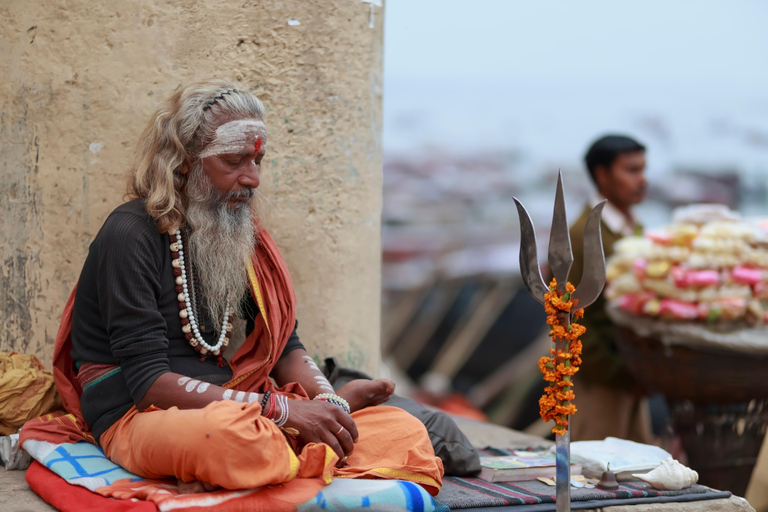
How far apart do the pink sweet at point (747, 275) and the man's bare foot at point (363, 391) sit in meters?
2.13

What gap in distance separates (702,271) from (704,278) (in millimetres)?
107

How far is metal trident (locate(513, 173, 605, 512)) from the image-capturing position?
2.35 m

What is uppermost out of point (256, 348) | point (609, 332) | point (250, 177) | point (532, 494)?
point (250, 177)

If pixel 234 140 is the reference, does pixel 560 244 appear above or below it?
below

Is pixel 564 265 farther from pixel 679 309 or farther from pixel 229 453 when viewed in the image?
pixel 679 309

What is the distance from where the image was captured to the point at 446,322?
7.12 metres

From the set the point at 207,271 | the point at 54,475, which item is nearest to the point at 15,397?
the point at 54,475

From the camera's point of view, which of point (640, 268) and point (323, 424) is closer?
point (323, 424)

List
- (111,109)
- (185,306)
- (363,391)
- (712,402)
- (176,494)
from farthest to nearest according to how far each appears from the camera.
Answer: (712,402) → (111,109) → (363,391) → (185,306) → (176,494)

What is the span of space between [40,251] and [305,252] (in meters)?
1.13

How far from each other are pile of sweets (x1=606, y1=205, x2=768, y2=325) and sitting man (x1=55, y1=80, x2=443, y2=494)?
194 cm

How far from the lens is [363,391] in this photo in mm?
3014

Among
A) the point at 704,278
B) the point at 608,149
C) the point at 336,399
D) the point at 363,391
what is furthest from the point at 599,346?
the point at 336,399

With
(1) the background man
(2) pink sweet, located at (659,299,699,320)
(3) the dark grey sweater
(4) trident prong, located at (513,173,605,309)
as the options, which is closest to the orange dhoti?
(3) the dark grey sweater
